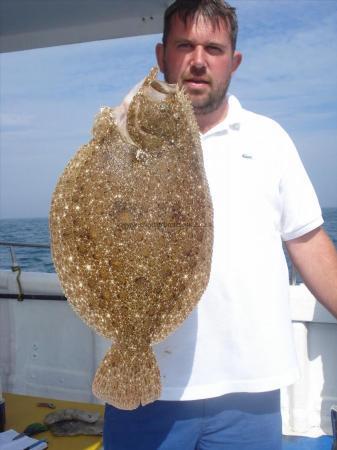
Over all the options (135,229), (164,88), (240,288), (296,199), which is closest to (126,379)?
(135,229)

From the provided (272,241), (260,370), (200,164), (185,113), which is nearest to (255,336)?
(260,370)

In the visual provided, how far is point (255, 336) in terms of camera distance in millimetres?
2684

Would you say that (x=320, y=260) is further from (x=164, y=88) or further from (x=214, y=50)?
(x=164, y=88)

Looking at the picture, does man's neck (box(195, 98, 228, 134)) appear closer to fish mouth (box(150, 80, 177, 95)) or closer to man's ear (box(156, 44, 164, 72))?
man's ear (box(156, 44, 164, 72))

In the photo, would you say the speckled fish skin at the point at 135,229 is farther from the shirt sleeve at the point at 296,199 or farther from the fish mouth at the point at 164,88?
the shirt sleeve at the point at 296,199

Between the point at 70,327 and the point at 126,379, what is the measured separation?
10.4 ft

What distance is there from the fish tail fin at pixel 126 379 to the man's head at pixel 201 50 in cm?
119

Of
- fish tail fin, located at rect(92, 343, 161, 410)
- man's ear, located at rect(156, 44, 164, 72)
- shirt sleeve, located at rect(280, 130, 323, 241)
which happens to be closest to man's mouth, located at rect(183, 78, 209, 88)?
man's ear, located at rect(156, 44, 164, 72)

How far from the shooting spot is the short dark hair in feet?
8.33

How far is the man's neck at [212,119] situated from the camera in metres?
2.74

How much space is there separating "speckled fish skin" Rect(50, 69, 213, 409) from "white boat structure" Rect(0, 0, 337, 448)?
8.58ft

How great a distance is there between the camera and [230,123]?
2.76 meters

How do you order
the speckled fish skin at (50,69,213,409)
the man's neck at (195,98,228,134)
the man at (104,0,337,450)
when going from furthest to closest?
the man's neck at (195,98,228,134)
the man at (104,0,337,450)
the speckled fish skin at (50,69,213,409)

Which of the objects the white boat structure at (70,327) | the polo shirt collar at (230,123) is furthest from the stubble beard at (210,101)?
the white boat structure at (70,327)
